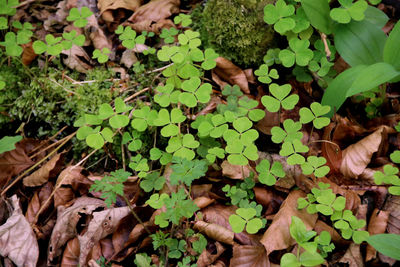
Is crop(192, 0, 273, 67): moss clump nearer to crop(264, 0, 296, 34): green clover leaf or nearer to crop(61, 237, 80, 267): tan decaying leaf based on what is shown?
crop(264, 0, 296, 34): green clover leaf

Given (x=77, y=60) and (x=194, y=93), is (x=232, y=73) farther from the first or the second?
(x=77, y=60)

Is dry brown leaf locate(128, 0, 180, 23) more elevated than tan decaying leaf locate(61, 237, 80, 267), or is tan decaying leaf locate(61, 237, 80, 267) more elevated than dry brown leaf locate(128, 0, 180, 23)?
dry brown leaf locate(128, 0, 180, 23)

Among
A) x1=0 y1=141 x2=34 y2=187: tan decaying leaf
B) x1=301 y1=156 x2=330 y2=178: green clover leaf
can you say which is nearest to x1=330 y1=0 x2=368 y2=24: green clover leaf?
x1=301 y1=156 x2=330 y2=178: green clover leaf

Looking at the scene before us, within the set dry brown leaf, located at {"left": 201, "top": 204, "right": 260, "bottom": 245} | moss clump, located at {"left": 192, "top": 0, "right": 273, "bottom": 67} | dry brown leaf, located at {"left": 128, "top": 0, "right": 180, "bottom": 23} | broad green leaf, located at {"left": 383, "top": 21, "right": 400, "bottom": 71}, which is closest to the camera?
dry brown leaf, located at {"left": 201, "top": 204, "right": 260, "bottom": 245}

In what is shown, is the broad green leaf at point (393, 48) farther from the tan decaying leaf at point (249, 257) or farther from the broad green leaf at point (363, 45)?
the tan decaying leaf at point (249, 257)

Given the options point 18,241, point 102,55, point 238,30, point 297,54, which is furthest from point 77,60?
point 297,54
